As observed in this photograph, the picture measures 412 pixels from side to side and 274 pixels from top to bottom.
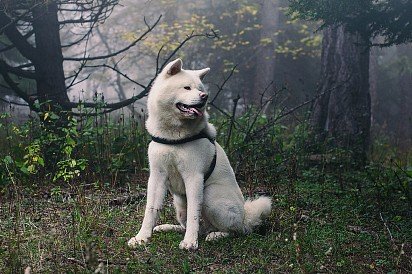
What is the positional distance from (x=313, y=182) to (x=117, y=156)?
289cm

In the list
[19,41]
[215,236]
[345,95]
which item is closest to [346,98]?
[345,95]

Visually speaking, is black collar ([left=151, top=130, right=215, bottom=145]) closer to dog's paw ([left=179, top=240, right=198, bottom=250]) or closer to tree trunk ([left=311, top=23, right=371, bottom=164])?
dog's paw ([left=179, top=240, right=198, bottom=250])

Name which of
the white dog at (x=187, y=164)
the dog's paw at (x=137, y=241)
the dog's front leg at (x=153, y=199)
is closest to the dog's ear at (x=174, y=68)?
the white dog at (x=187, y=164)

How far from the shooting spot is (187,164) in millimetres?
4379

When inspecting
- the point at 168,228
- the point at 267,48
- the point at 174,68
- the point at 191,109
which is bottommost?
the point at 168,228

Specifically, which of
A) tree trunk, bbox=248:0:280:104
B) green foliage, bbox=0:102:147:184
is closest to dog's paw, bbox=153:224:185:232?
green foliage, bbox=0:102:147:184

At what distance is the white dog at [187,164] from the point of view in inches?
172

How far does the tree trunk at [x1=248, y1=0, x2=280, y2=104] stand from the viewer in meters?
20.0

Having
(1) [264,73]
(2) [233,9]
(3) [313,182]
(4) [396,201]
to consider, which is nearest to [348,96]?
(3) [313,182]

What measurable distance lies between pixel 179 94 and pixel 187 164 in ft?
1.95

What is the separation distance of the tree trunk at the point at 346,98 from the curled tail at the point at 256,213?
4776mm

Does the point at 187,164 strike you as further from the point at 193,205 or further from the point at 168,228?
the point at 168,228

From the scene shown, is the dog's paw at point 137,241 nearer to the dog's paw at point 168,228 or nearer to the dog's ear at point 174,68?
the dog's paw at point 168,228

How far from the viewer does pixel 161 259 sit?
4027mm
